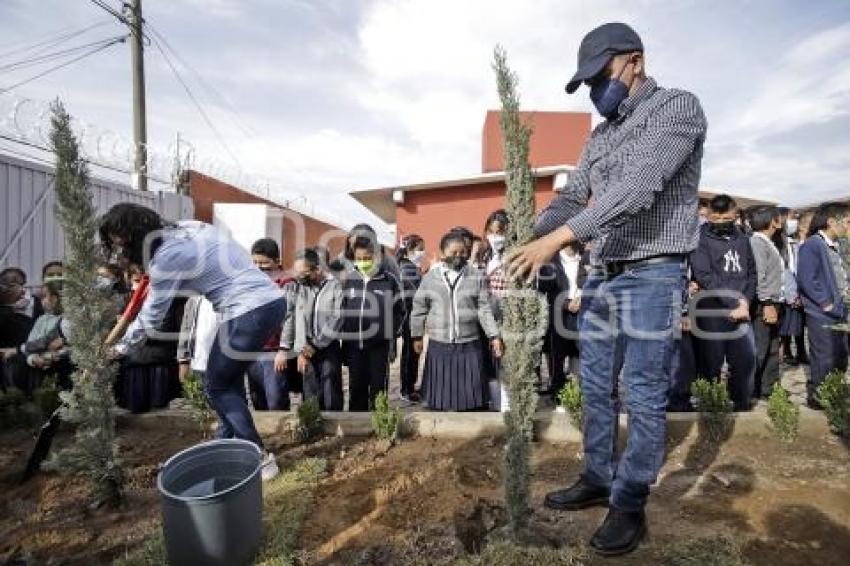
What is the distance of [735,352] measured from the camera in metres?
4.86

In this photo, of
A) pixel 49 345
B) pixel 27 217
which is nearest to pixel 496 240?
pixel 49 345

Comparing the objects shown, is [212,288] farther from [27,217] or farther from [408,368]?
[27,217]

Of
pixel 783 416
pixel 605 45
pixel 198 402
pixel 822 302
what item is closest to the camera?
pixel 605 45

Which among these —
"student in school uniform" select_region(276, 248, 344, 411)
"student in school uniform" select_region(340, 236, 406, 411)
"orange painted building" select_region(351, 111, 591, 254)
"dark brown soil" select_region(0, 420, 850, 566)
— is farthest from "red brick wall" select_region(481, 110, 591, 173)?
"dark brown soil" select_region(0, 420, 850, 566)

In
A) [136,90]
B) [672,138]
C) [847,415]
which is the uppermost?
[136,90]

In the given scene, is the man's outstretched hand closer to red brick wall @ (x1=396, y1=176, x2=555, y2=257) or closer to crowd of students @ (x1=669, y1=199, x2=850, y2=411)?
crowd of students @ (x1=669, y1=199, x2=850, y2=411)

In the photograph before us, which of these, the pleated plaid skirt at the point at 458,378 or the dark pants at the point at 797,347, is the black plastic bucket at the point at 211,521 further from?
the dark pants at the point at 797,347

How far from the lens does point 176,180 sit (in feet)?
44.3

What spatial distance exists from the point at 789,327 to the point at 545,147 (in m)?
12.3

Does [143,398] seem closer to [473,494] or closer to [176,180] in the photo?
[473,494]

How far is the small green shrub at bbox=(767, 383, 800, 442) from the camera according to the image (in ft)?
12.6

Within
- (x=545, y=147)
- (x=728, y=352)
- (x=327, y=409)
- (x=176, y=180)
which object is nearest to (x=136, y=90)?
(x=176, y=180)

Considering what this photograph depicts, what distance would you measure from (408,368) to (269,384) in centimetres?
213

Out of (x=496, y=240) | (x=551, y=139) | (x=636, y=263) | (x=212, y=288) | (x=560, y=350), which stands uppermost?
(x=551, y=139)
